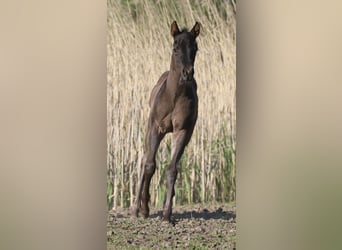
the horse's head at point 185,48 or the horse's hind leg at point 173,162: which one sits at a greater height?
the horse's head at point 185,48

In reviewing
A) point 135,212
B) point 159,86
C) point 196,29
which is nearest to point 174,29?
point 196,29

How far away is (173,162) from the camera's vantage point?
4.75 feet

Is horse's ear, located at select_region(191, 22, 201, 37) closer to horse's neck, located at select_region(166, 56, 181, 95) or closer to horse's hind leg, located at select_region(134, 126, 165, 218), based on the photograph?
horse's neck, located at select_region(166, 56, 181, 95)

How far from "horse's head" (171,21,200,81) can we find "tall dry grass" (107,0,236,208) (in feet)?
0.06

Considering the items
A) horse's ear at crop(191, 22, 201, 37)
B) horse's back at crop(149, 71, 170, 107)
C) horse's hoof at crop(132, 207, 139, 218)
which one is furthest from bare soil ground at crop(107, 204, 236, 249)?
horse's ear at crop(191, 22, 201, 37)

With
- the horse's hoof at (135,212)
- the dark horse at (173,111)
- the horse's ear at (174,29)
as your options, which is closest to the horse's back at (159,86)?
the dark horse at (173,111)

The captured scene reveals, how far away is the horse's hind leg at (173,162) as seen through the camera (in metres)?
1.44

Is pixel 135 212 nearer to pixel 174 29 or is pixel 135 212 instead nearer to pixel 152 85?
pixel 152 85

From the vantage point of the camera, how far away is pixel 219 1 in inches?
56.2

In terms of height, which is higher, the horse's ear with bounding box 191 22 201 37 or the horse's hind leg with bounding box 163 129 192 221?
the horse's ear with bounding box 191 22 201 37

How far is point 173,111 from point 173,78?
105mm

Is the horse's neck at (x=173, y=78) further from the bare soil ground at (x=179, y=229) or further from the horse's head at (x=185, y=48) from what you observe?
the bare soil ground at (x=179, y=229)

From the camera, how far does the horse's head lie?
1441 mm
